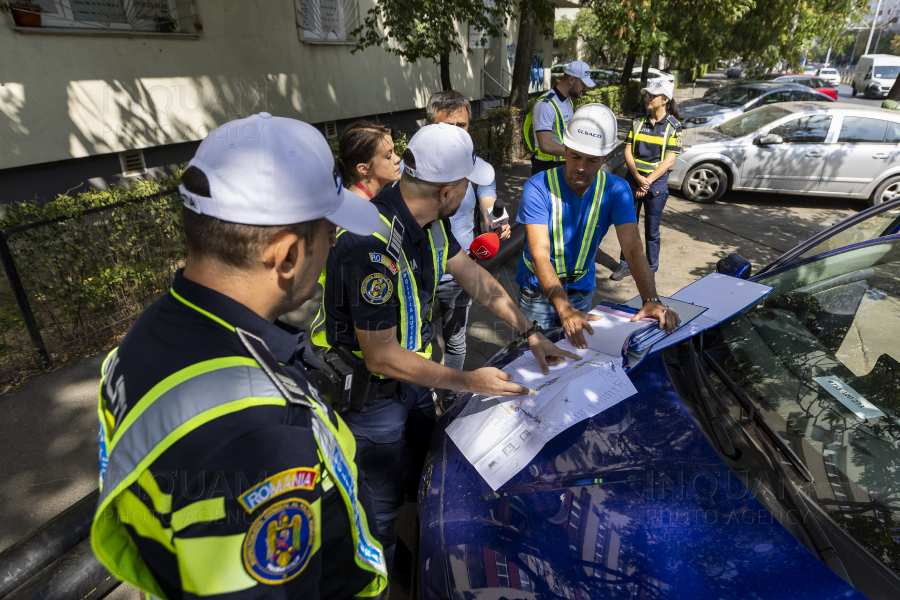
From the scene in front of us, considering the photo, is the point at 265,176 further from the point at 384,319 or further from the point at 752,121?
the point at 752,121

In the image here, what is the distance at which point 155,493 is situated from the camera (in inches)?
35.1

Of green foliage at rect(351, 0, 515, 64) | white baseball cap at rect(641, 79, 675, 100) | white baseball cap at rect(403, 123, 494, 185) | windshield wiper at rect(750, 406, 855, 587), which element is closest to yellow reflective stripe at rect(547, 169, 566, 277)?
white baseball cap at rect(403, 123, 494, 185)

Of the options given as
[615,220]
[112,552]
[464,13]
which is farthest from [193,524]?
[464,13]

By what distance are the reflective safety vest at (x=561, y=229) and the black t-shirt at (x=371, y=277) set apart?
0.98m

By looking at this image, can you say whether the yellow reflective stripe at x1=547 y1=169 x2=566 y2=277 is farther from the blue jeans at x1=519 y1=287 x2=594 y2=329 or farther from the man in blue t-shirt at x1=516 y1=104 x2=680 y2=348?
the blue jeans at x1=519 y1=287 x2=594 y2=329

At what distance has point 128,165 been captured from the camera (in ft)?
23.1

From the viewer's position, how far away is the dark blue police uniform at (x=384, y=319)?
1.83 meters

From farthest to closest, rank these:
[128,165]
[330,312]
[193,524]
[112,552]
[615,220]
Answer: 1. [128,165]
2. [615,220]
3. [330,312]
4. [112,552]
5. [193,524]

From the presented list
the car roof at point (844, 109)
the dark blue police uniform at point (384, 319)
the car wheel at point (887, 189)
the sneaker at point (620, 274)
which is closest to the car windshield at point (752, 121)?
A: the car roof at point (844, 109)

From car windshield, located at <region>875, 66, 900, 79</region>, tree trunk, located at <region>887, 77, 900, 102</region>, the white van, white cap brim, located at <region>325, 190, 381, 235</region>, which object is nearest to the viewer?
white cap brim, located at <region>325, 190, 381, 235</region>

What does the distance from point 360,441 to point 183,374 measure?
1291 millimetres

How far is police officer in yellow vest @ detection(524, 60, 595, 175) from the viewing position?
5.30 metres

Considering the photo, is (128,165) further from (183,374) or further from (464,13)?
(183,374)

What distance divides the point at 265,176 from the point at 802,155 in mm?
9653
